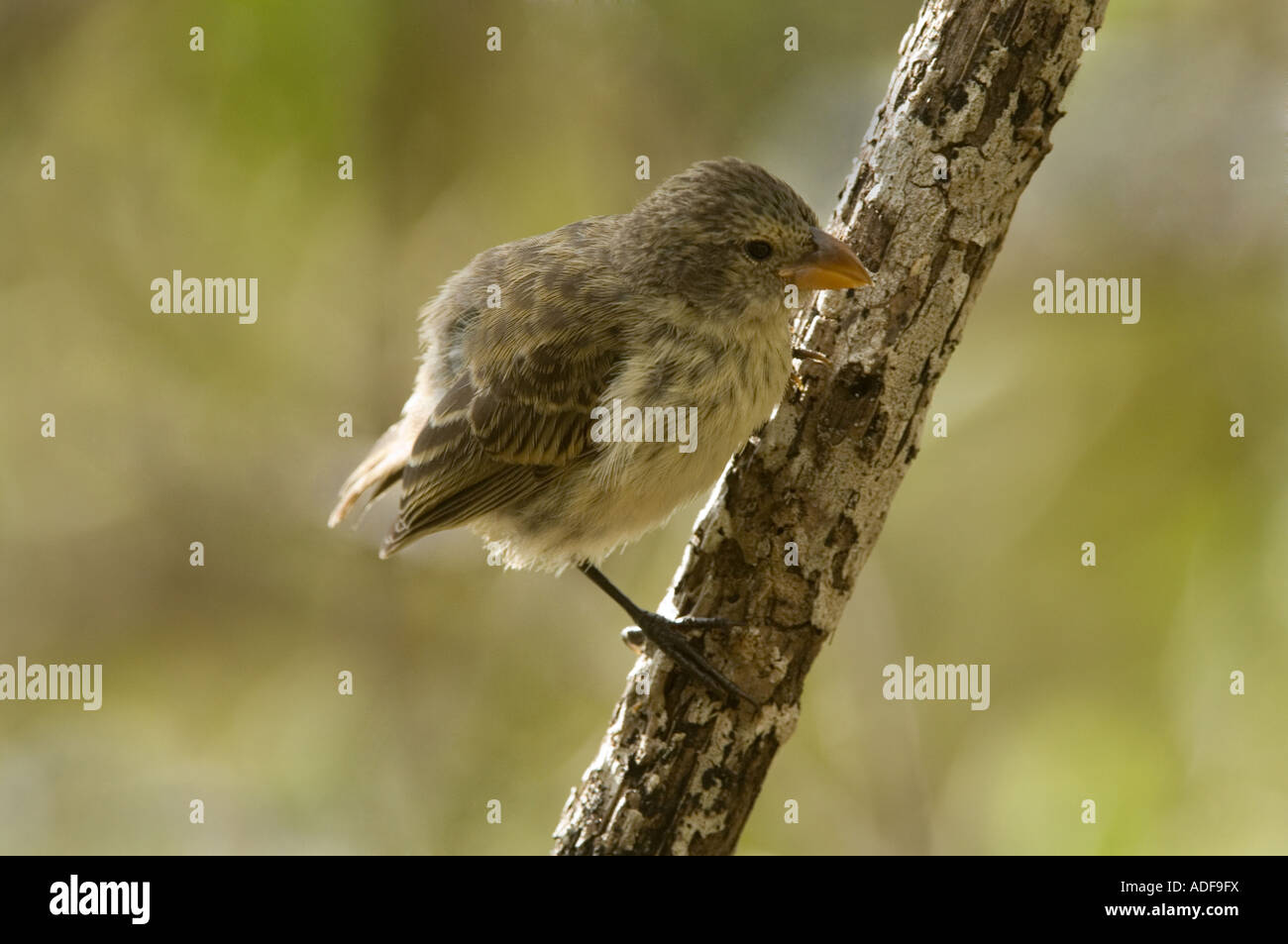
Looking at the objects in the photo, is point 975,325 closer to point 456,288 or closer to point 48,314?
point 456,288

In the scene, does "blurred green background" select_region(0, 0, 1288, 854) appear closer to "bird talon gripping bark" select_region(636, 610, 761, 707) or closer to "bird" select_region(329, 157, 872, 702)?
"bird" select_region(329, 157, 872, 702)

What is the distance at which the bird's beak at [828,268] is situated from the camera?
3.52 m

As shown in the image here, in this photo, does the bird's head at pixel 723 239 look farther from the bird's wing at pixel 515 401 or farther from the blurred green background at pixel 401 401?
the blurred green background at pixel 401 401

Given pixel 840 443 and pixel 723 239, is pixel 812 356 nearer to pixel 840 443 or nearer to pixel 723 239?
pixel 840 443

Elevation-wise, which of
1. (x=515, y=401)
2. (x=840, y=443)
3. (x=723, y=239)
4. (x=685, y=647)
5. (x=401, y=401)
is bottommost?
(x=685, y=647)

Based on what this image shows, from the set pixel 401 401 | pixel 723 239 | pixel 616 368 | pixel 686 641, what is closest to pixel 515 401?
pixel 616 368

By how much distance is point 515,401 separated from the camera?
160 inches

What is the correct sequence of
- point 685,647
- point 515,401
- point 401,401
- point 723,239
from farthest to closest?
point 401,401, point 515,401, point 723,239, point 685,647

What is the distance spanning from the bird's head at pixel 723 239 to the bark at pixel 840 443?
0.53 feet

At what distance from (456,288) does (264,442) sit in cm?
238

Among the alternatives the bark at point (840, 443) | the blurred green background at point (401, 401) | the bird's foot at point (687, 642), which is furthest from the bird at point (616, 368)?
the blurred green background at point (401, 401)

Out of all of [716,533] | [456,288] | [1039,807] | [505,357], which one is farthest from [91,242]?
[1039,807]

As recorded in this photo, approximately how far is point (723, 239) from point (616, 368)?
21.1 inches

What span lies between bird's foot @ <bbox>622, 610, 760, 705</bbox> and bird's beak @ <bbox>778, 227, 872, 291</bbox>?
104 cm
